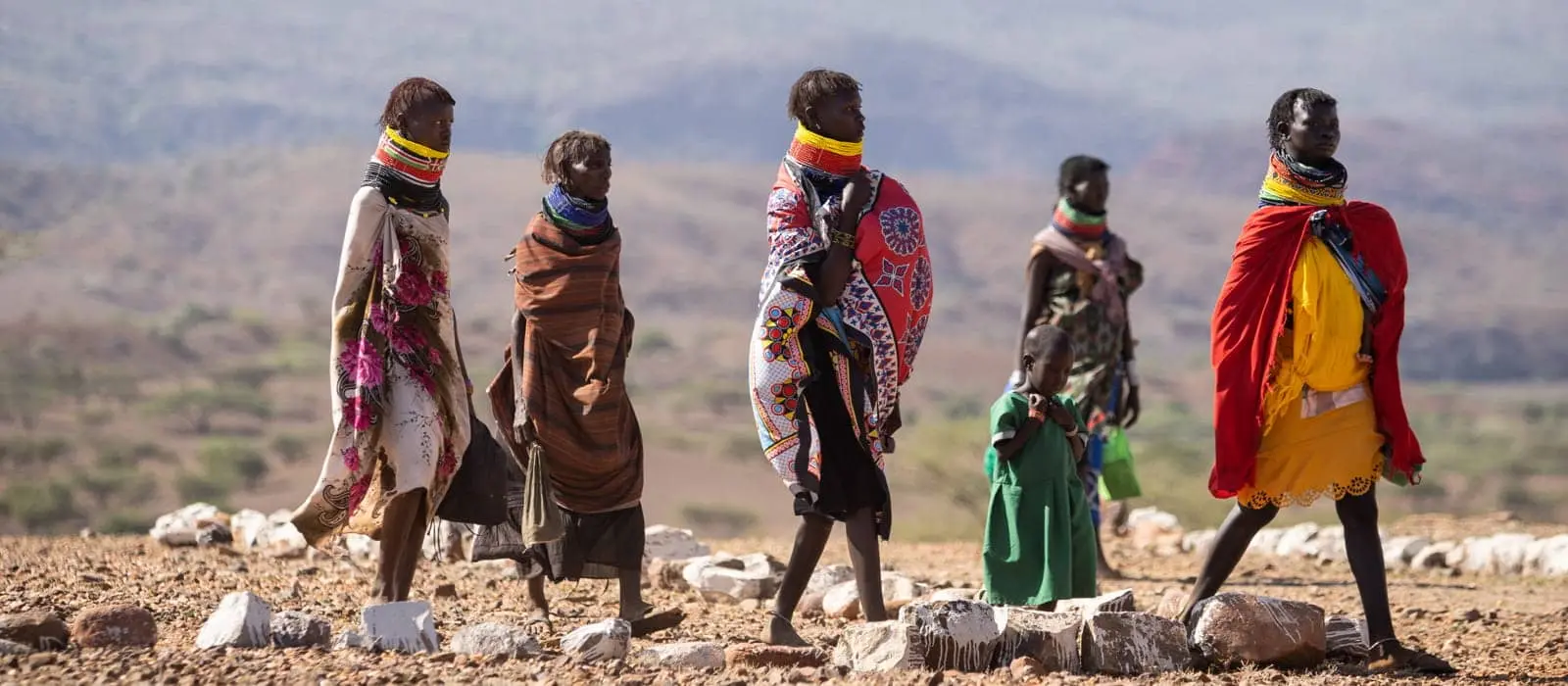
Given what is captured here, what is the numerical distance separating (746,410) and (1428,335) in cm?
3270

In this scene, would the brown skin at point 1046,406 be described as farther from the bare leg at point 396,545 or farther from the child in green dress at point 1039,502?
the bare leg at point 396,545

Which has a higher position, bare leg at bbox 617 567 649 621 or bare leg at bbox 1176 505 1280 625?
bare leg at bbox 1176 505 1280 625

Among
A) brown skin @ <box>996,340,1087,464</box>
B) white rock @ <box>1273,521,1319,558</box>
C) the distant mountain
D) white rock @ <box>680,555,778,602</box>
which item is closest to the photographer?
brown skin @ <box>996,340,1087,464</box>

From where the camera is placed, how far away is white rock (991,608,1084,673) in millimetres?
6559

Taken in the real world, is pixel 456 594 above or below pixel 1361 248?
below

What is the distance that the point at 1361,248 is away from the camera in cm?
702

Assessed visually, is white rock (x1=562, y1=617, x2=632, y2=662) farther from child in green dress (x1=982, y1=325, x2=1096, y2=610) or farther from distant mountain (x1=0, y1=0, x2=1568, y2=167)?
distant mountain (x1=0, y1=0, x2=1568, y2=167)

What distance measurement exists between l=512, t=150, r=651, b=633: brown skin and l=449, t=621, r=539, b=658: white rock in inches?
41.5

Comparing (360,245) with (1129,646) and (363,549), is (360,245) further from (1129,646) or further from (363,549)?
(363,549)

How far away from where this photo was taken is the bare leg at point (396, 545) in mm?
7332

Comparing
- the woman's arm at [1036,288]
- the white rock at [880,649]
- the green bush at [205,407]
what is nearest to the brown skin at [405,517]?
the white rock at [880,649]

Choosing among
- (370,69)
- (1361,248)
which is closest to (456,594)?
(1361,248)

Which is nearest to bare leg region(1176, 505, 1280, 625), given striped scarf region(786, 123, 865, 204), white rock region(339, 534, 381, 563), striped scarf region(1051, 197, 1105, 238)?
striped scarf region(786, 123, 865, 204)

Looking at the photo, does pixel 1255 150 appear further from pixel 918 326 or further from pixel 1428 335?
pixel 918 326
